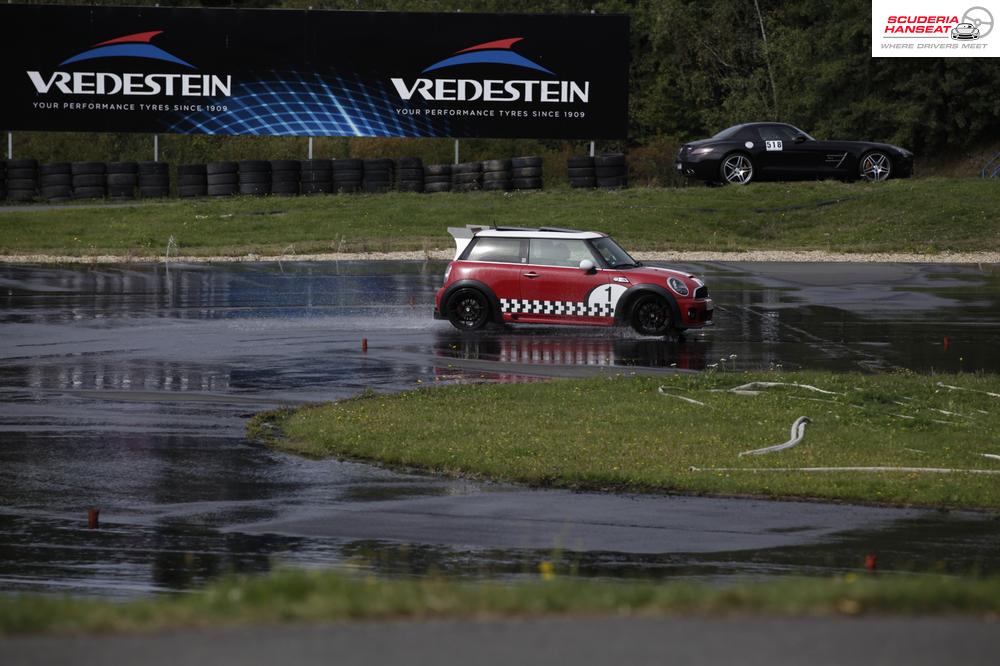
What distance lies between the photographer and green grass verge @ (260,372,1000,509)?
11.7m

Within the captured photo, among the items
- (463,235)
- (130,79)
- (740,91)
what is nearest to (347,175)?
(130,79)

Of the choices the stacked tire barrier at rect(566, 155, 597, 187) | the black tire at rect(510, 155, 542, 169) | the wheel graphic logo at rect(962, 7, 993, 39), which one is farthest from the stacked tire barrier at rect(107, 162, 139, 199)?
the wheel graphic logo at rect(962, 7, 993, 39)

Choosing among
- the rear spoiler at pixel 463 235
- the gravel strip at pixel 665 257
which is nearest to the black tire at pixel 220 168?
the gravel strip at pixel 665 257

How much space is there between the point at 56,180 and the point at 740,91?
25813 millimetres

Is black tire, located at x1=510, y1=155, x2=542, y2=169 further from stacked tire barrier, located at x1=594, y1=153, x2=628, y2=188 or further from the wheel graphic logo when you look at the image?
the wheel graphic logo

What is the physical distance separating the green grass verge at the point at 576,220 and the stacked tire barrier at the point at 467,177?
1.17 metres

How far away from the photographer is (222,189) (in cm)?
3959

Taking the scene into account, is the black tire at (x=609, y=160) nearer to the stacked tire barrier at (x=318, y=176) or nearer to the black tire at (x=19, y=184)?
the stacked tire barrier at (x=318, y=176)

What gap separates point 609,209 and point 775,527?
2606 cm

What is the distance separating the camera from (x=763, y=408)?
14.5 metres

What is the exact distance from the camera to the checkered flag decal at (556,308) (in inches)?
790

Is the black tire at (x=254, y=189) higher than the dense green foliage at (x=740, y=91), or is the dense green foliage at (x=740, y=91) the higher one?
the dense green foliage at (x=740, y=91)

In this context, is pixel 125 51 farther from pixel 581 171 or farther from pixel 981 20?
pixel 981 20

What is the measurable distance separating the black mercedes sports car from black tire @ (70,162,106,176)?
15.8m
